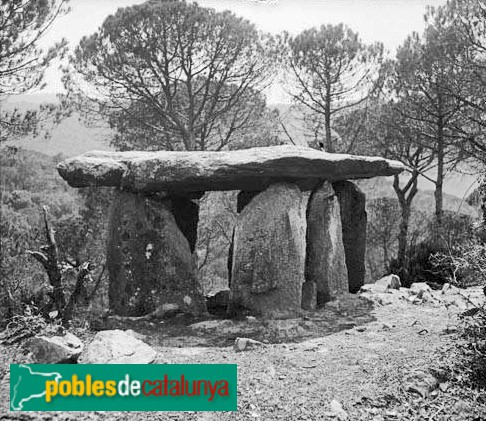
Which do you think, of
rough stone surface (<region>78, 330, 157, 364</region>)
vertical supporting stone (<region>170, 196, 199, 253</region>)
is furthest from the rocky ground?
vertical supporting stone (<region>170, 196, 199, 253</region>)

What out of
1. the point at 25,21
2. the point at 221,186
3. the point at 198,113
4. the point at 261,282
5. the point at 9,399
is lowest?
the point at 9,399

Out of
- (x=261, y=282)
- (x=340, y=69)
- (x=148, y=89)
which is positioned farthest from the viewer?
(x=340, y=69)

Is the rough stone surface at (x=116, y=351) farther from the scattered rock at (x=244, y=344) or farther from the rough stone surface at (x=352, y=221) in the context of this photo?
the rough stone surface at (x=352, y=221)

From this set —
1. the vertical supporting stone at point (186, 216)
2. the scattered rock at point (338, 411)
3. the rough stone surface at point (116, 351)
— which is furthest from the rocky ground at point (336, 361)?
the vertical supporting stone at point (186, 216)

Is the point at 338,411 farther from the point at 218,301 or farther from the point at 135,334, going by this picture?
the point at 218,301

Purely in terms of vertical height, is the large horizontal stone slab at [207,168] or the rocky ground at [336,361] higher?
the large horizontal stone slab at [207,168]

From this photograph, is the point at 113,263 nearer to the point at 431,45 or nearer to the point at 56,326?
the point at 56,326

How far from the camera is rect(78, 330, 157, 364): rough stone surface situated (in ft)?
16.0

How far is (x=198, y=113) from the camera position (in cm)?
1423

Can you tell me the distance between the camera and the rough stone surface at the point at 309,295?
752 cm

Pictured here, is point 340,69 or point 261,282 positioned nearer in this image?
point 261,282

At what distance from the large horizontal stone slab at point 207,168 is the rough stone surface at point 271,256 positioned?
394 mm

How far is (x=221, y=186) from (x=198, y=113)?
6.72 m

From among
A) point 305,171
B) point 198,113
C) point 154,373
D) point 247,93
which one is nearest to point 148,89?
point 198,113
